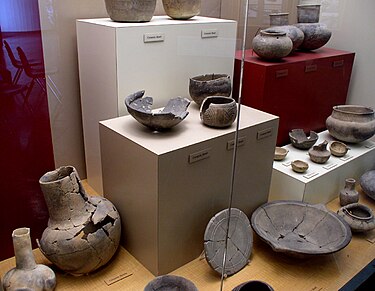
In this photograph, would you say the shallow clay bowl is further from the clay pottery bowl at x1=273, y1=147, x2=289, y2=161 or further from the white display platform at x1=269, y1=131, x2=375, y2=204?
the clay pottery bowl at x1=273, y1=147, x2=289, y2=161

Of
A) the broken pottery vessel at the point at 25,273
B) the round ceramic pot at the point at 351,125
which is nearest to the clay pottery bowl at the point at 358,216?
the round ceramic pot at the point at 351,125

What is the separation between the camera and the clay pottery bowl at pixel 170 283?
147 cm

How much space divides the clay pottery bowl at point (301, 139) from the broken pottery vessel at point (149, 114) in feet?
2.68

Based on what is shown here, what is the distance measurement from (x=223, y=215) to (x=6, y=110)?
0.92m

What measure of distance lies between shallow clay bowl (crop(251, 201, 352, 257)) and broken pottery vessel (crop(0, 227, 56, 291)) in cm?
85

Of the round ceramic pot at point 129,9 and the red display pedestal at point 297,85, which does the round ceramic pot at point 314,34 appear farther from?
the round ceramic pot at point 129,9

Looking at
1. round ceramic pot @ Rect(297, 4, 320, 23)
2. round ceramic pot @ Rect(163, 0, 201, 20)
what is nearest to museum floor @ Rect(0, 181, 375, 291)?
round ceramic pot @ Rect(163, 0, 201, 20)

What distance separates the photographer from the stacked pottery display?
98.7 inches

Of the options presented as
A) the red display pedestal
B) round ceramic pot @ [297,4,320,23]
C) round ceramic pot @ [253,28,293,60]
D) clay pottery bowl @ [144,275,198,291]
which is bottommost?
clay pottery bowl @ [144,275,198,291]

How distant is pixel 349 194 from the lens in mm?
2062

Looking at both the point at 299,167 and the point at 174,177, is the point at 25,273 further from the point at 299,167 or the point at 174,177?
the point at 299,167

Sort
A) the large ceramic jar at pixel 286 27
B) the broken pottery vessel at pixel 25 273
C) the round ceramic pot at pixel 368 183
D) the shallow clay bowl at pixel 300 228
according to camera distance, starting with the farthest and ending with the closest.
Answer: the large ceramic jar at pixel 286 27 → the round ceramic pot at pixel 368 183 → the shallow clay bowl at pixel 300 228 → the broken pottery vessel at pixel 25 273

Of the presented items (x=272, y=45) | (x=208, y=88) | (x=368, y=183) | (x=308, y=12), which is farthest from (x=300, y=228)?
(x=308, y=12)

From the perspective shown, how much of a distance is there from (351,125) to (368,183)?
1.15 feet
